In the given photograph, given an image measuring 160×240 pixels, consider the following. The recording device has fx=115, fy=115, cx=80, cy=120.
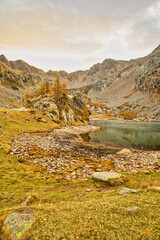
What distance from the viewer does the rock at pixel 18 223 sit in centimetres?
379

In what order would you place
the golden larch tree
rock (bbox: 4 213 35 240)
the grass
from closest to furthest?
the grass → rock (bbox: 4 213 35 240) → the golden larch tree

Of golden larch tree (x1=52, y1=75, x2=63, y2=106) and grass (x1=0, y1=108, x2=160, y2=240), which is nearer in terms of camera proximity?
grass (x1=0, y1=108, x2=160, y2=240)

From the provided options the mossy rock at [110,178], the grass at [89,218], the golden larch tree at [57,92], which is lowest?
the mossy rock at [110,178]

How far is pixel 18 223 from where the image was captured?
13.6 ft

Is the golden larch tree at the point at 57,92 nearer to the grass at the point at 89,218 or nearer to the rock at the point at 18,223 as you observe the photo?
the grass at the point at 89,218

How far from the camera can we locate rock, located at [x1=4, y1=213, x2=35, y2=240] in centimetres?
379

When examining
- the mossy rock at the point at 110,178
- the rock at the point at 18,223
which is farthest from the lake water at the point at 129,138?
the rock at the point at 18,223

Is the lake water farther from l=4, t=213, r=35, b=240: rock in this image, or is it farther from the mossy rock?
l=4, t=213, r=35, b=240: rock

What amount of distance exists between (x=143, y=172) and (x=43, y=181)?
11622 millimetres

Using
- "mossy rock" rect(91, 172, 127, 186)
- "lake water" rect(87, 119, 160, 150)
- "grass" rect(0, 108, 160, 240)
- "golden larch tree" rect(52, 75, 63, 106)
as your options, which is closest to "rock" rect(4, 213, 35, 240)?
"grass" rect(0, 108, 160, 240)

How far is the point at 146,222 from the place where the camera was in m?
4.15

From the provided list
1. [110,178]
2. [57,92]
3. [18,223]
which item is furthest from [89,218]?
[57,92]

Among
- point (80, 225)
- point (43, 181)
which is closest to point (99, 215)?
point (80, 225)

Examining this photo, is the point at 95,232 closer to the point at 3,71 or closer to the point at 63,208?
the point at 63,208
